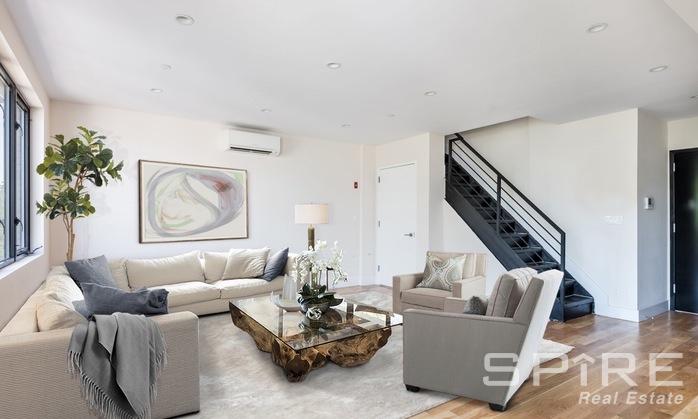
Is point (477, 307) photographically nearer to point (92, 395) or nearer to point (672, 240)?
point (92, 395)

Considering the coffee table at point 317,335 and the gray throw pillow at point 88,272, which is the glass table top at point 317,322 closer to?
the coffee table at point 317,335

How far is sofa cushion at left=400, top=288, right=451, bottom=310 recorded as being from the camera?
3855 mm

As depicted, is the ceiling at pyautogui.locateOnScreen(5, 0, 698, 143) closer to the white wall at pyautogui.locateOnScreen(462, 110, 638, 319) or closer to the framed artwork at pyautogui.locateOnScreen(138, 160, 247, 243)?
the white wall at pyautogui.locateOnScreen(462, 110, 638, 319)

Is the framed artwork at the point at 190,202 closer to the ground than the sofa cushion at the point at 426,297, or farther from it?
farther from it

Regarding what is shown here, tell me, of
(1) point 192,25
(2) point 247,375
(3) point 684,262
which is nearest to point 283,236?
(2) point 247,375

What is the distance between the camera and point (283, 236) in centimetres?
593

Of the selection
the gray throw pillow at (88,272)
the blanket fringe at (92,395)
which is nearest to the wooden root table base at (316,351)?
the blanket fringe at (92,395)

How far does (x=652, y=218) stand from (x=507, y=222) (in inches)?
68.5

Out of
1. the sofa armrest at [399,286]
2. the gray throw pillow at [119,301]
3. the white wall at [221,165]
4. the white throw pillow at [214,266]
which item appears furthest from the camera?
the white throw pillow at [214,266]

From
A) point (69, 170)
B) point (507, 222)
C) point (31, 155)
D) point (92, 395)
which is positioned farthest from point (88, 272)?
point (507, 222)

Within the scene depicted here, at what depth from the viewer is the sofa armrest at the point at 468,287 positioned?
3.76 meters

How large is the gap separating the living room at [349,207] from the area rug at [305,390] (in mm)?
20

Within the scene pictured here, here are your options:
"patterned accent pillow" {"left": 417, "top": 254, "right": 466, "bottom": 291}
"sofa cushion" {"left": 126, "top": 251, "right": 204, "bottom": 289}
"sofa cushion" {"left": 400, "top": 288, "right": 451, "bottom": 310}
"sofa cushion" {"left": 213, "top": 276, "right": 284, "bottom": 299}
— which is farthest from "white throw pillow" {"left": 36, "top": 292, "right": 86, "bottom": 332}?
"patterned accent pillow" {"left": 417, "top": 254, "right": 466, "bottom": 291}

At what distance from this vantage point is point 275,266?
4.88 metres
